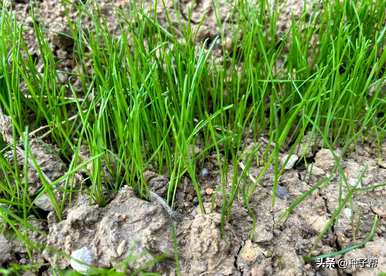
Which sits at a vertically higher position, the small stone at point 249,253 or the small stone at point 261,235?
the small stone at point 261,235

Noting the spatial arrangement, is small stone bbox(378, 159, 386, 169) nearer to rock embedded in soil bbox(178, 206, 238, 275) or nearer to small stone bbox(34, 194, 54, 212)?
rock embedded in soil bbox(178, 206, 238, 275)

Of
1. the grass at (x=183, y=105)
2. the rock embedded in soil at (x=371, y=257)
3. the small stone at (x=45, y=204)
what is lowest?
the rock embedded in soil at (x=371, y=257)

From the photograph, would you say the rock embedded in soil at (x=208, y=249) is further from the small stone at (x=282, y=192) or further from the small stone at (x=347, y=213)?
the small stone at (x=347, y=213)

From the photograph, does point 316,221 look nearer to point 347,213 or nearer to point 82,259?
point 347,213

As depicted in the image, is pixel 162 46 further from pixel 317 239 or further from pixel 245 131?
pixel 317 239

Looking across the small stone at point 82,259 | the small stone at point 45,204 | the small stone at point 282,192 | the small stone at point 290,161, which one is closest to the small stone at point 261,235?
the small stone at point 282,192

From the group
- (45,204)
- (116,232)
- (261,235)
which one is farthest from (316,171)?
(45,204)

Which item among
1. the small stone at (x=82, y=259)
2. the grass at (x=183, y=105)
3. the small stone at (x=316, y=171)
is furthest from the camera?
the small stone at (x=316, y=171)
